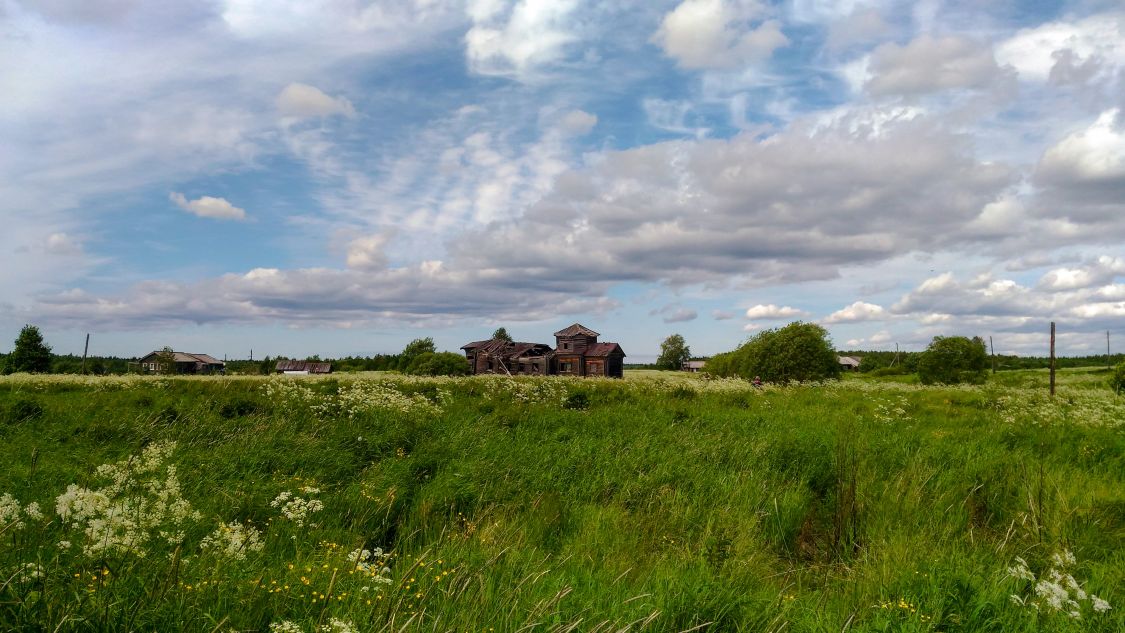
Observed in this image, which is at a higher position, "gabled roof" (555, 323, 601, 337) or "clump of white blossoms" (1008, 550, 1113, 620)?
"gabled roof" (555, 323, 601, 337)

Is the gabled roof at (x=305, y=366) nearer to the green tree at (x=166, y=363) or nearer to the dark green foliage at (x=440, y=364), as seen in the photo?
the green tree at (x=166, y=363)

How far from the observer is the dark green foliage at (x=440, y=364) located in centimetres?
6462

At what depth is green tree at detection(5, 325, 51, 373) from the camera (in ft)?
188

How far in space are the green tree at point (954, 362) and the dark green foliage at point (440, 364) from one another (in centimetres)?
4216

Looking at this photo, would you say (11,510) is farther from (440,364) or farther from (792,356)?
(440,364)

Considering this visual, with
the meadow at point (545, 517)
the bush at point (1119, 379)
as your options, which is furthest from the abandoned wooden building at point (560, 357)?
the meadow at point (545, 517)

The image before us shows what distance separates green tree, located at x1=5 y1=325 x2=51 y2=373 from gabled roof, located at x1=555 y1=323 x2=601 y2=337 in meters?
49.2

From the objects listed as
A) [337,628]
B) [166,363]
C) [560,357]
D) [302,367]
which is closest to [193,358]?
[302,367]

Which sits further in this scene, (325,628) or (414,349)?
(414,349)

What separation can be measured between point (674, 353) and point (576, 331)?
41.8 meters

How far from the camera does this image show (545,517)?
25.7 feet

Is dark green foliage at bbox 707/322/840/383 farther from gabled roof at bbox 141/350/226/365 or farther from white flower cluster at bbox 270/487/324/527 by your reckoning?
gabled roof at bbox 141/350/226/365

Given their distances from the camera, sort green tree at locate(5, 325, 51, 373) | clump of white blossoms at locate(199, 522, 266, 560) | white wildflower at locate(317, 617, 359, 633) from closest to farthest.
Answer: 1. white wildflower at locate(317, 617, 359, 633)
2. clump of white blossoms at locate(199, 522, 266, 560)
3. green tree at locate(5, 325, 51, 373)

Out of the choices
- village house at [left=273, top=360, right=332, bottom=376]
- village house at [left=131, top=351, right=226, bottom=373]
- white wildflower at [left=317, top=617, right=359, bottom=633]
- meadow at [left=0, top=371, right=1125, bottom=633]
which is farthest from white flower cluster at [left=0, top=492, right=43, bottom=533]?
village house at [left=273, top=360, right=332, bottom=376]
